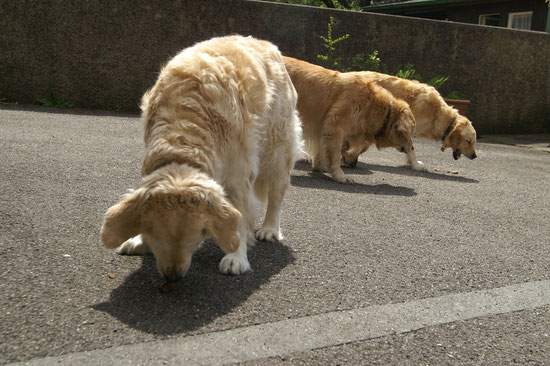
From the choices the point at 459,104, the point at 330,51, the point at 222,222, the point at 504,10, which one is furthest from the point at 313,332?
the point at 504,10

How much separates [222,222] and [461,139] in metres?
7.58

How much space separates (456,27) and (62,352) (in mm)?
13199

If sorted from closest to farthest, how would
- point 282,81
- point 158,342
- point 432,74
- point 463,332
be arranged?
point 158,342 → point 463,332 → point 282,81 → point 432,74

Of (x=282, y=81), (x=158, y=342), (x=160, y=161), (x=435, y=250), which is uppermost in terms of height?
(x=282, y=81)

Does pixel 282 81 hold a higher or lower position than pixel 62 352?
higher

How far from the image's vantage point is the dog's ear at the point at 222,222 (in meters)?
2.77

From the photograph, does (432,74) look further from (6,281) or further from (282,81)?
(6,281)

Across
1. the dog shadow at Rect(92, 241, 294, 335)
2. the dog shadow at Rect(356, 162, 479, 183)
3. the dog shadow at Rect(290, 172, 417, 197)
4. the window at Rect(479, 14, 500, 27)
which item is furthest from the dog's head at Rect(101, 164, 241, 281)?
the window at Rect(479, 14, 500, 27)

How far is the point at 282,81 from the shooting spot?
4.30m

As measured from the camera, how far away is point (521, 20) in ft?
64.2

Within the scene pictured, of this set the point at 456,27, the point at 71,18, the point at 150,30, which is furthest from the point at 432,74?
the point at 71,18

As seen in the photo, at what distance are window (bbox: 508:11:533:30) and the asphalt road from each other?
1570 centimetres

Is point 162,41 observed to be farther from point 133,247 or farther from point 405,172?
point 133,247

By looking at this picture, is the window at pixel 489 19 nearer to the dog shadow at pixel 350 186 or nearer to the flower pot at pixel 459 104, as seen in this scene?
the flower pot at pixel 459 104
